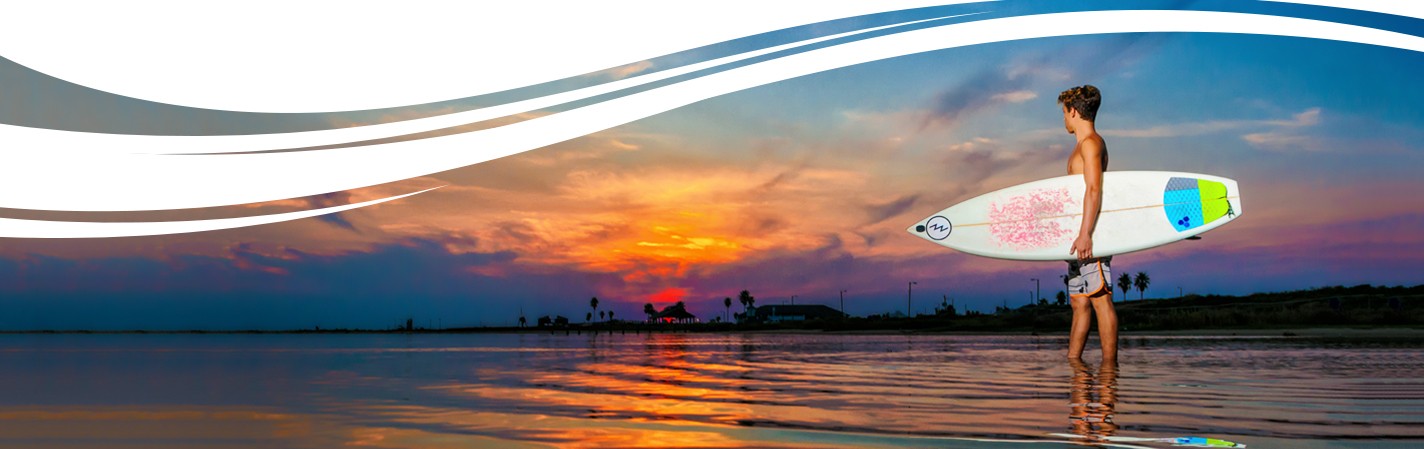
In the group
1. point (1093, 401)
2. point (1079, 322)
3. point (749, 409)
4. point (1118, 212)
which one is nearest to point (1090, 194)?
point (1118, 212)

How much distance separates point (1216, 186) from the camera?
33.5 feet

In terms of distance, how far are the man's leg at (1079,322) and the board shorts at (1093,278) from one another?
0.36 feet

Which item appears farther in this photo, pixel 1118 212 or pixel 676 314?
pixel 676 314

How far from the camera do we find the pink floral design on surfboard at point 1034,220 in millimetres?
10227

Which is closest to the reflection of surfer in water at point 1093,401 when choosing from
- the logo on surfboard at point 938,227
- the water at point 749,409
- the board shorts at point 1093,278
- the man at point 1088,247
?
the water at point 749,409

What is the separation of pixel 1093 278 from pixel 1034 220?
1127mm

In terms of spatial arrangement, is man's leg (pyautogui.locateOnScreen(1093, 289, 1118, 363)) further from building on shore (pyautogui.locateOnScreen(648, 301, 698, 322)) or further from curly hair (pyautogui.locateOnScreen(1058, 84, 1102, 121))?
building on shore (pyautogui.locateOnScreen(648, 301, 698, 322))

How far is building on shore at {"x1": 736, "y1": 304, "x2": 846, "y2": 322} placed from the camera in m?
147

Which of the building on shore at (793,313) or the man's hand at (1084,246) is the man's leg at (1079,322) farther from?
the building on shore at (793,313)

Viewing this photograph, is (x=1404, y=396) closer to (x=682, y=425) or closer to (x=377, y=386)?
(x=682, y=425)

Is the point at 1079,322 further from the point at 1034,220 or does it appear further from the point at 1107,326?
the point at 1034,220

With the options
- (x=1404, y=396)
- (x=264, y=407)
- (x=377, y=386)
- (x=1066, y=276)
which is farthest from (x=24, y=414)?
(x=1066, y=276)

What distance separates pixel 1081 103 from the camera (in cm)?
960

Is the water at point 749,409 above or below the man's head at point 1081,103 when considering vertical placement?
below
